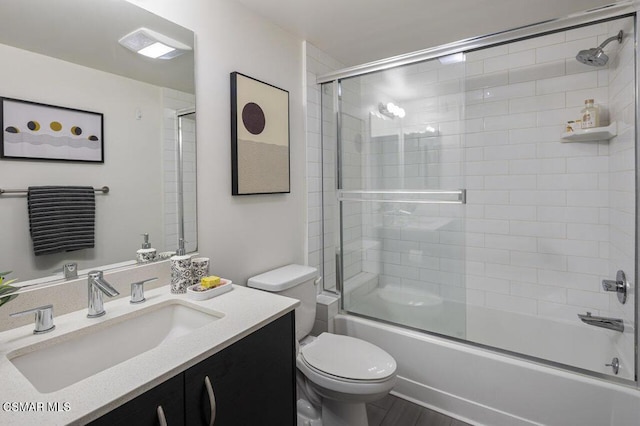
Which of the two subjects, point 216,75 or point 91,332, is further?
point 216,75

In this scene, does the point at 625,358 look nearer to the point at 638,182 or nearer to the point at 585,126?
the point at 638,182

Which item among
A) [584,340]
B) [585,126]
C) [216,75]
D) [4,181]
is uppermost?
[216,75]

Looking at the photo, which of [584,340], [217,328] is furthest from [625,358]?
[217,328]

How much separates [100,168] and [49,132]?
0.63 feet

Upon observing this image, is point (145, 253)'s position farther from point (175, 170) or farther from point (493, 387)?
point (493, 387)

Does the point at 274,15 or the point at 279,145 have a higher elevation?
the point at 274,15

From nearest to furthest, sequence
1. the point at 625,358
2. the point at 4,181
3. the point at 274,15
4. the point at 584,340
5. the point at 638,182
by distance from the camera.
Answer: the point at 4,181, the point at 638,182, the point at 625,358, the point at 274,15, the point at 584,340

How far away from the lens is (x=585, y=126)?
2.01 m

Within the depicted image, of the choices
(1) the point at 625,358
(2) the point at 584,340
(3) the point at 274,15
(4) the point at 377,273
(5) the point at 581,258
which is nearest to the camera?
(1) the point at 625,358

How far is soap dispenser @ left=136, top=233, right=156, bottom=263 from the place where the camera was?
1.41 meters

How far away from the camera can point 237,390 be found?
1.03 m

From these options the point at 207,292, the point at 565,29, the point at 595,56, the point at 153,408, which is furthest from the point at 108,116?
the point at 595,56

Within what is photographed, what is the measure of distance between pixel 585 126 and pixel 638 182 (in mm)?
688

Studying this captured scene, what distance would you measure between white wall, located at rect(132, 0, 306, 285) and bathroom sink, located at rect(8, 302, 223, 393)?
0.42 m
